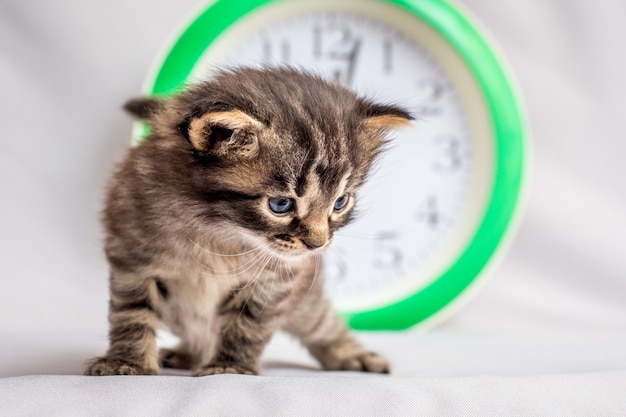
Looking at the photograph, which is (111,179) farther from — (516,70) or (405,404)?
(516,70)

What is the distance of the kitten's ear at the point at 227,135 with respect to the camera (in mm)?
1284

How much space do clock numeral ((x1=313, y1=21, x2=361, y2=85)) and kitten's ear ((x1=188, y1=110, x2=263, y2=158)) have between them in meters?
0.88

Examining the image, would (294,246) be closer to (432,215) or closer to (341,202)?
(341,202)

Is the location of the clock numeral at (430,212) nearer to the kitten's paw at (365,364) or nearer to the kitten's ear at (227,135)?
the kitten's paw at (365,364)

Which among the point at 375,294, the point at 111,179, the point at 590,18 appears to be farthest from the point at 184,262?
the point at 590,18

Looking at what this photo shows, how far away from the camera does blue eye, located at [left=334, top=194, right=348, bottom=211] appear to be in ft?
4.82

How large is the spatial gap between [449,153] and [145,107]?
922 millimetres

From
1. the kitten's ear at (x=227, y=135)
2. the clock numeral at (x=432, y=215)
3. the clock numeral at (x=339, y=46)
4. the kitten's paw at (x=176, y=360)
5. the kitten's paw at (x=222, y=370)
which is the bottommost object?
the kitten's paw at (x=176, y=360)

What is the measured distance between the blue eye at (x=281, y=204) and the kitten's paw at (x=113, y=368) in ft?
1.25

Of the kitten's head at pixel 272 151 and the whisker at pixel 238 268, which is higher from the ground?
the kitten's head at pixel 272 151

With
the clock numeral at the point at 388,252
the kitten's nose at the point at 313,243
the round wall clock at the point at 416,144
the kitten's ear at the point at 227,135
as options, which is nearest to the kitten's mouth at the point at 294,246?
the kitten's nose at the point at 313,243

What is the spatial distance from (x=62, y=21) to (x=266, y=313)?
1012 millimetres

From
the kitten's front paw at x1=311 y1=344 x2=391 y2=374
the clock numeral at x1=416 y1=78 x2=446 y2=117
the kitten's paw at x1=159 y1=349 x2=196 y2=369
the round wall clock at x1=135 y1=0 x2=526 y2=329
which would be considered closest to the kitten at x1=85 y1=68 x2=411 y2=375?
the kitten's paw at x1=159 y1=349 x2=196 y2=369

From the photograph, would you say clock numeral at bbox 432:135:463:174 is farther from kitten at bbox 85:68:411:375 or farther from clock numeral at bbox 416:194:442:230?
kitten at bbox 85:68:411:375
